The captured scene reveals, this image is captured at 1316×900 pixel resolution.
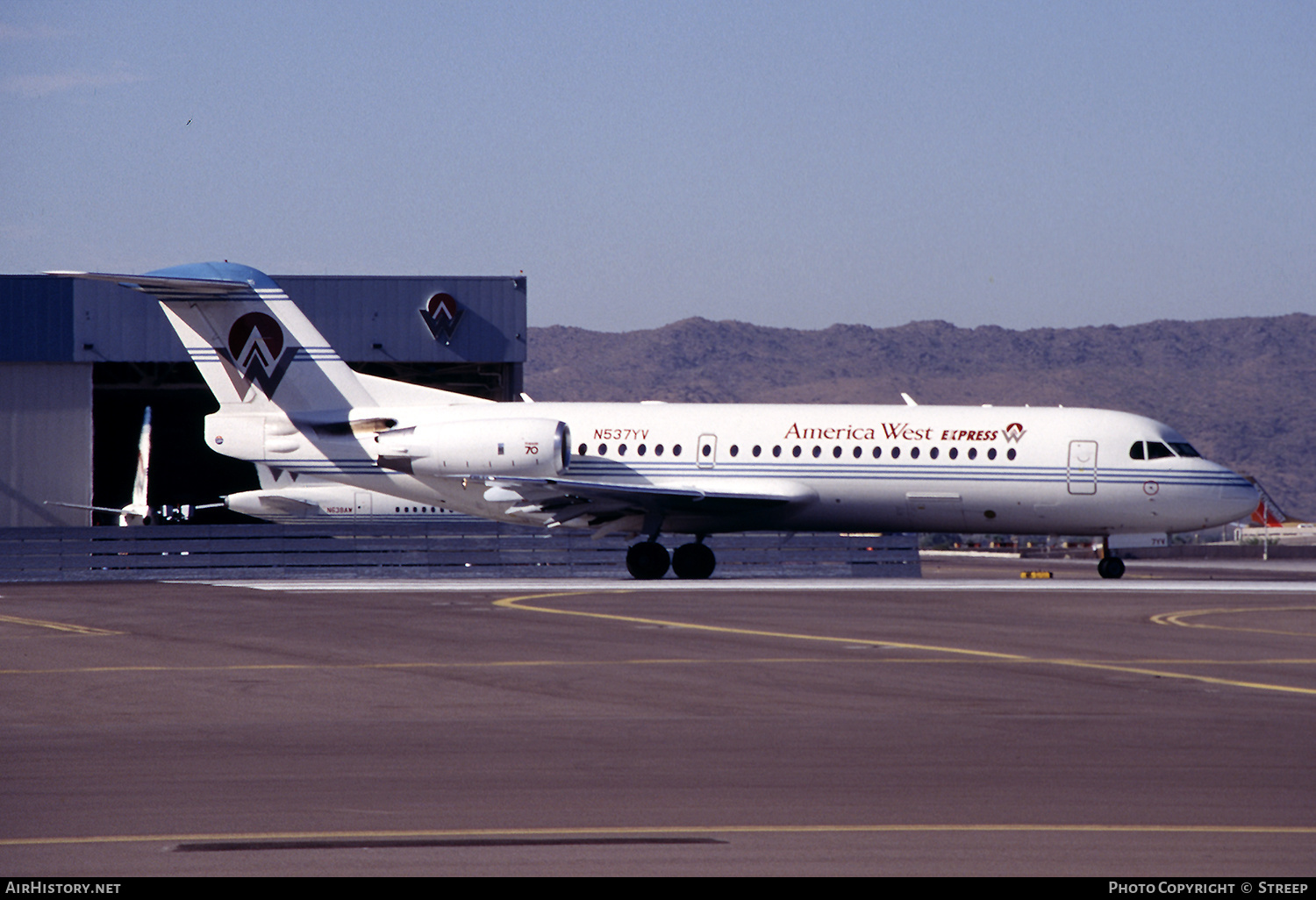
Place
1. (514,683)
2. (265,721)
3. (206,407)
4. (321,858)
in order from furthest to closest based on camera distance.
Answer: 1. (206,407)
2. (514,683)
3. (265,721)
4. (321,858)

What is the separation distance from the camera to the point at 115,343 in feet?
149

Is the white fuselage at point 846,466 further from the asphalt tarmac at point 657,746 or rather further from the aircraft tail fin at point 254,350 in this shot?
the asphalt tarmac at point 657,746

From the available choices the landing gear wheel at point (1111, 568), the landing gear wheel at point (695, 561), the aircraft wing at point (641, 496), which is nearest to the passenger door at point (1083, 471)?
the landing gear wheel at point (1111, 568)

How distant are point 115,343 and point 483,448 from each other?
19503 mm

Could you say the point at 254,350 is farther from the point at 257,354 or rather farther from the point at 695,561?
the point at 695,561

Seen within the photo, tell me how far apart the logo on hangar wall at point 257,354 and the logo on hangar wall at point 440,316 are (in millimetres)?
13695

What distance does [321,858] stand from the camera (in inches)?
274

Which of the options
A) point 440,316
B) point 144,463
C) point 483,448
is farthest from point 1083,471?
point 144,463

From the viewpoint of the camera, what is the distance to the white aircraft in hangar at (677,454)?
30516 mm

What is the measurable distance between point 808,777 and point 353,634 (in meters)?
10.3

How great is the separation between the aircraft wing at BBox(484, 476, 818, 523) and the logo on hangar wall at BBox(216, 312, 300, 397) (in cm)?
526

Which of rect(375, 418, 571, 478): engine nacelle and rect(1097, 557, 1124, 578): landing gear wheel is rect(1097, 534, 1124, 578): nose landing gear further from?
rect(375, 418, 571, 478): engine nacelle
